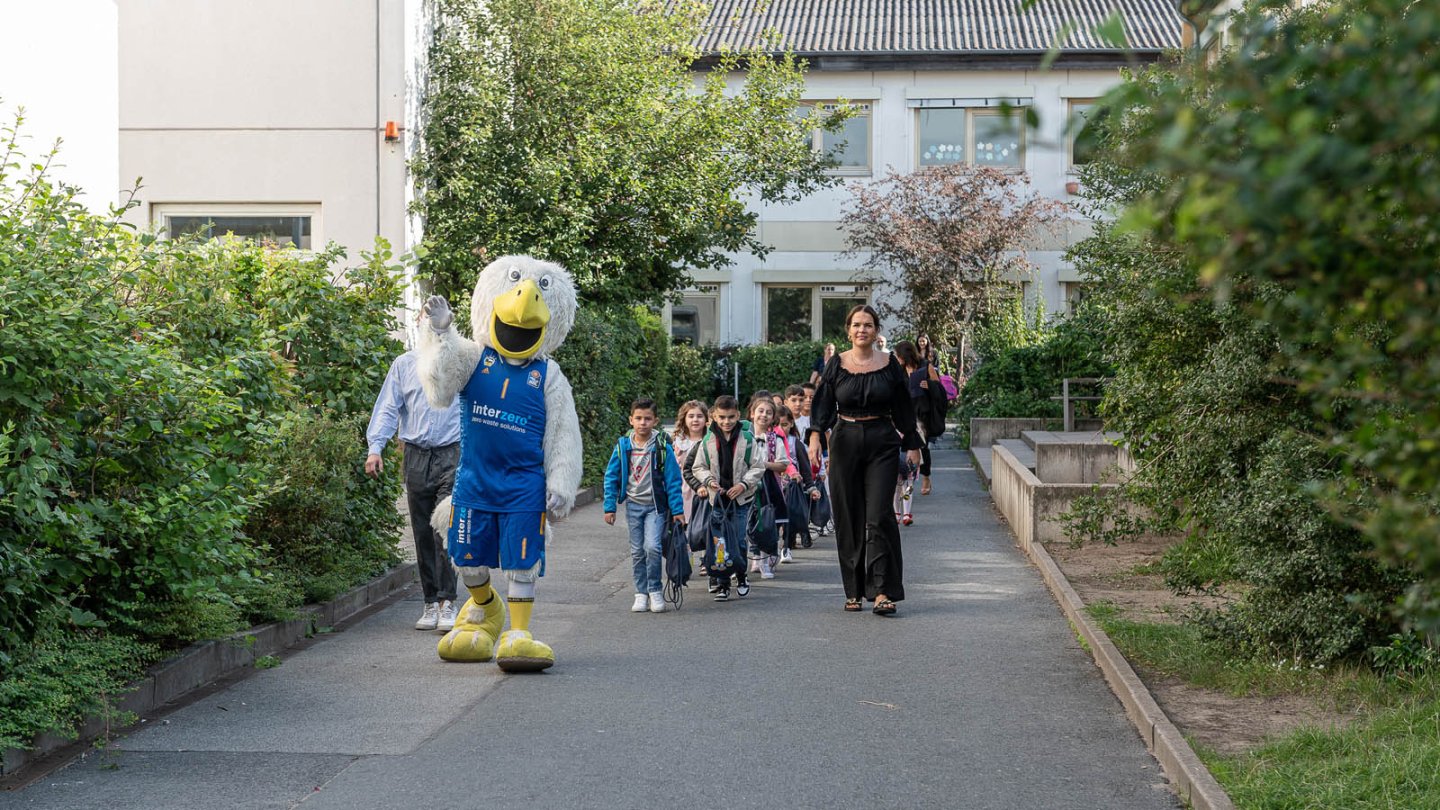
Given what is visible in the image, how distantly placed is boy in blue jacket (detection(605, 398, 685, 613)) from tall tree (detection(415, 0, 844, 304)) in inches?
339

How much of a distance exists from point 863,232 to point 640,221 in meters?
12.8

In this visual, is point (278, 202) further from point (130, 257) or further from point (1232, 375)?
point (1232, 375)

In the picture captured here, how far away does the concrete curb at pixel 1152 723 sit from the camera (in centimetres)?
553

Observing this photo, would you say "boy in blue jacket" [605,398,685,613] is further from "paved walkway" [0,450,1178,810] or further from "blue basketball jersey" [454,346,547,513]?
"blue basketball jersey" [454,346,547,513]

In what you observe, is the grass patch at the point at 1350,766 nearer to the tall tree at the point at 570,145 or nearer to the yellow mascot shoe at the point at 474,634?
the yellow mascot shoe at the point at 474,634

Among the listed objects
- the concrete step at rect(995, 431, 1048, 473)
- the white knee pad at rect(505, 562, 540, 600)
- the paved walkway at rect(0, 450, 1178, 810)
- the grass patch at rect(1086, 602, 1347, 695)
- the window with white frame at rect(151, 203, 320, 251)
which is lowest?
the paved walkway at rect(0, 450, 1178, 810)

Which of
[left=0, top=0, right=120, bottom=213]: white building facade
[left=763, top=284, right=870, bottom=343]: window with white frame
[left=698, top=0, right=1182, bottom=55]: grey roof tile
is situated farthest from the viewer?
[left=763, top=284, right=870, bottom=343]: window with white frame

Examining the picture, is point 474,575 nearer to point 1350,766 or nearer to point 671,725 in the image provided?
point 671,725

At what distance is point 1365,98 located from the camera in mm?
1874

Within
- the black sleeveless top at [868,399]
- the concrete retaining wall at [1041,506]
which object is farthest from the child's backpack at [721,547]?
the concrete retaining wall at [1041,506]

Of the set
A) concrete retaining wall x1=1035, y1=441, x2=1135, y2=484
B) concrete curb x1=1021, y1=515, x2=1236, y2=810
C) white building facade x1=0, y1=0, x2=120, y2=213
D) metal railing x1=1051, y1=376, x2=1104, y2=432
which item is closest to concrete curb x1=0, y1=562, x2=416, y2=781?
white building facade x1=0, y1=0, x2=120, y2=213

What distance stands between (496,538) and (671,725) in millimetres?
1883

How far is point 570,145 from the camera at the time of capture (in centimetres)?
1998

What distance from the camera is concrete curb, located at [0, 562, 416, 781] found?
20.4 ft
